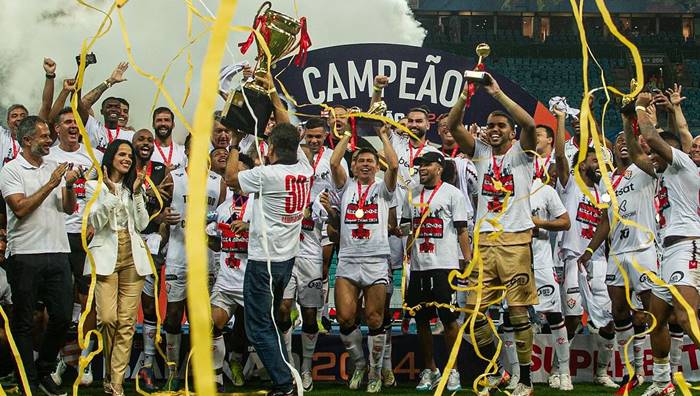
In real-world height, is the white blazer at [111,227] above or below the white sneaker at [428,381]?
above

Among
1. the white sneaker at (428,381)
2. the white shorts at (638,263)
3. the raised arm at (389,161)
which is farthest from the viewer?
the white sneaker at (428,381)

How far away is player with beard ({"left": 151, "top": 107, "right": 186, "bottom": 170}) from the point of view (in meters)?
9.08

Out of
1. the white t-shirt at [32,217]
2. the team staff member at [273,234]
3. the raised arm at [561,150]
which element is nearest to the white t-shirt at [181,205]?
the white t-shirt at [32,217]

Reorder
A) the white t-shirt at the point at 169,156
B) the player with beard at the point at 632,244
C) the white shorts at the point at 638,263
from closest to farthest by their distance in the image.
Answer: the white shorts at the point at 638,263
the player with beard at the point at 632,244
the white t-shirt at the point at 169,156

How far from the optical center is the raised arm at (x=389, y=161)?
8.05 m

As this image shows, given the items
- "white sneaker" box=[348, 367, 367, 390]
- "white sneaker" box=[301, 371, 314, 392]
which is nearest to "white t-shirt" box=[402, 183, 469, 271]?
"white sneaker" box=[348, 367, 367, 390]

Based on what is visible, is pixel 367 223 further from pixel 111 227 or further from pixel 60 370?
pixel 60 370

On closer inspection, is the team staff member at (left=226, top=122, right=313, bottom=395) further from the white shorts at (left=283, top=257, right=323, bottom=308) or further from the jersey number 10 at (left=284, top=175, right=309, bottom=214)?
the white shorts at (left=283, top=257, right=323, bottom=308)

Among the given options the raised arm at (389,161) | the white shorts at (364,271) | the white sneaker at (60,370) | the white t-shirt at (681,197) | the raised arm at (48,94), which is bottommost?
the white sneaker at (60,370)

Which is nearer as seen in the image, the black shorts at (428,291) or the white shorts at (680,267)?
the white shorts at (680,267)

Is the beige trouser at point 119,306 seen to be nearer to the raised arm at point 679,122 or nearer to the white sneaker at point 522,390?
the white sneaker at point 522,390

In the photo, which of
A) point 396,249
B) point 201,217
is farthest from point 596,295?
point 201,217

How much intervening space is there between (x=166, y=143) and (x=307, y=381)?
2625mm

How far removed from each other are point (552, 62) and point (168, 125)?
66.0 feet
